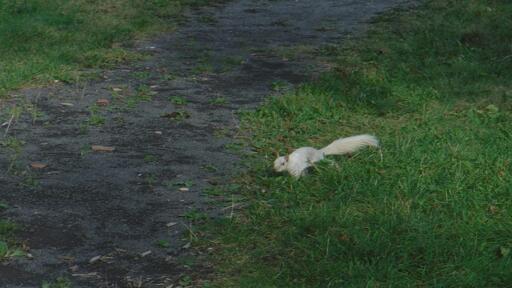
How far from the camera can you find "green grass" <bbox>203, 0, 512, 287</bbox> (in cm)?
386

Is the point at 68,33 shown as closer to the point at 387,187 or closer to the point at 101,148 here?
the point at 101,148

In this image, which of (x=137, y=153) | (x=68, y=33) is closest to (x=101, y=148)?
(x=137, y=153)

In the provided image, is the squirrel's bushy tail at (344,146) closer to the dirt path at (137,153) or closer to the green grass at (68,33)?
the dirt path at (137,153)

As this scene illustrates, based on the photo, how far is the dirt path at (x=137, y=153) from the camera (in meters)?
4.16

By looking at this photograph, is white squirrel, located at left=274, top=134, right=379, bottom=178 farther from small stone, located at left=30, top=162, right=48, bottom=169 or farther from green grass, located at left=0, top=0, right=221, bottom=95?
green grass, located at left=0, top=0, right=221, bottom=95

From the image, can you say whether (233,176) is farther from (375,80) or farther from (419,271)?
(375,80)

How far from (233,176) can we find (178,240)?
0.98 m

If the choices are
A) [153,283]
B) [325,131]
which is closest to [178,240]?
[153,283]

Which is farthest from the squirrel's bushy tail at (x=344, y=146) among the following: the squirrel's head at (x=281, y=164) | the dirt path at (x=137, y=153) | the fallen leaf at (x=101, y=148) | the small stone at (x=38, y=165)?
the small stone at (x=38, y=165)

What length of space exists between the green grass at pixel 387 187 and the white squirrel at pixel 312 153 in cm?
5

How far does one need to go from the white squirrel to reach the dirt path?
0.42m

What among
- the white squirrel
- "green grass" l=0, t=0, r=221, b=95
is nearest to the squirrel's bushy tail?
the white squirrel

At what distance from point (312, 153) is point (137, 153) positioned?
1207mm

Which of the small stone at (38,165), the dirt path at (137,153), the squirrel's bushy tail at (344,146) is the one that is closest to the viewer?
the dirt path at (137,153)
